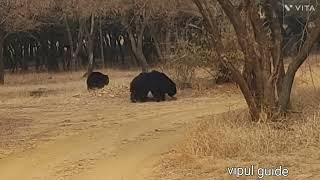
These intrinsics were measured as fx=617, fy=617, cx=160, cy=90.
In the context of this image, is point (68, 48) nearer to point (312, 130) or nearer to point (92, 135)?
point (92, 135)

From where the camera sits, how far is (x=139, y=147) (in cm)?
1080

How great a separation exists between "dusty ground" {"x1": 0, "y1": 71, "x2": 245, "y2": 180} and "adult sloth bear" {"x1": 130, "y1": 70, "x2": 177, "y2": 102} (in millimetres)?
587

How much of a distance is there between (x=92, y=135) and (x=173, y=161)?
3.72m

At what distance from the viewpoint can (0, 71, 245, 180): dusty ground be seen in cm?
930

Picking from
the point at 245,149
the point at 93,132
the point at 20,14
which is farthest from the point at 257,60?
the point at 20,14

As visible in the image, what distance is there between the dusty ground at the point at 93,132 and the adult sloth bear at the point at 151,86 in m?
0.59

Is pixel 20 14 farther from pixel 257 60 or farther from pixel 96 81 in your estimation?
pixel 257 60

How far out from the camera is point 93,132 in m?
12.9

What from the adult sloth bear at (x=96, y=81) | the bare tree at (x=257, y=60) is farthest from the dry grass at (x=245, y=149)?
the adult sloth bear at (x=96, y=81)

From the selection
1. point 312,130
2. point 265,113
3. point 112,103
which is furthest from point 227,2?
point 112,103

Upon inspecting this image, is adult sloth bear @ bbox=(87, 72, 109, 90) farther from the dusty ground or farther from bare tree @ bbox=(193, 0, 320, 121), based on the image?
bare tree @ bbox=(193, 0, 320, 121)

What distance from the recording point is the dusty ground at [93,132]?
9.30 meters

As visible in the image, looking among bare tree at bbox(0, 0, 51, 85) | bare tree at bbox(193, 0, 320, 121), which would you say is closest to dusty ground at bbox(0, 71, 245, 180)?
bare tree at bbox(193, 0, 320, 121)

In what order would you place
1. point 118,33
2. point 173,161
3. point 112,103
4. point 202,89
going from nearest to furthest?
point 173,161, point 112,103, point 202,89, point 118,33
